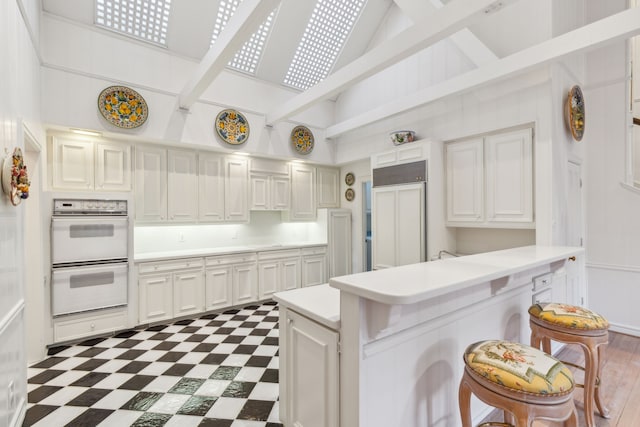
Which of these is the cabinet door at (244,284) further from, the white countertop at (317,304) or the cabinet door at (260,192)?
the white countertop at (317,304)

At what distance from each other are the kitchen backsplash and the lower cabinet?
0.55 m

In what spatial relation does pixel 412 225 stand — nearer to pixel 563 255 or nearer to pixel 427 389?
pixel 563 255

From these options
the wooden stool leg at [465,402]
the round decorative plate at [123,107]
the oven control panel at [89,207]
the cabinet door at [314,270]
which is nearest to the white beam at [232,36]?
the round decorative plate at [123,107]

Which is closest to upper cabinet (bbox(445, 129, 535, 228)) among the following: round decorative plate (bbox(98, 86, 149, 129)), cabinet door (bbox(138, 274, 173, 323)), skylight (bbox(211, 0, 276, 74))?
skylight (bbox(211, 0, 276, 74))

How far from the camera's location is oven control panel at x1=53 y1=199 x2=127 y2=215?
3.05 meters

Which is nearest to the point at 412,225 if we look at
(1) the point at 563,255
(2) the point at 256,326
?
(1) the point at 563,255

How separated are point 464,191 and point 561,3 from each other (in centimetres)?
212

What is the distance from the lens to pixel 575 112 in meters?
3.14

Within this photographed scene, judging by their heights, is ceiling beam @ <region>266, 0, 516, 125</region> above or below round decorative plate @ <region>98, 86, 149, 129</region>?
above

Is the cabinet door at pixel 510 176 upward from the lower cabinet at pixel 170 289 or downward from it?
upward

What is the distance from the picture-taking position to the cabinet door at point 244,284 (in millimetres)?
4309

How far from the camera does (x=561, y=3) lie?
3.07 metres

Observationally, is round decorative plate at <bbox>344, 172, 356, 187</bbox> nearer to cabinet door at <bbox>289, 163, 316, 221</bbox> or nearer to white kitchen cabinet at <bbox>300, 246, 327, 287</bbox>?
cabinet door at <bbox>289, 163, 316, 221</bbox>

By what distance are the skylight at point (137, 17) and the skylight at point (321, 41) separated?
1830mm
